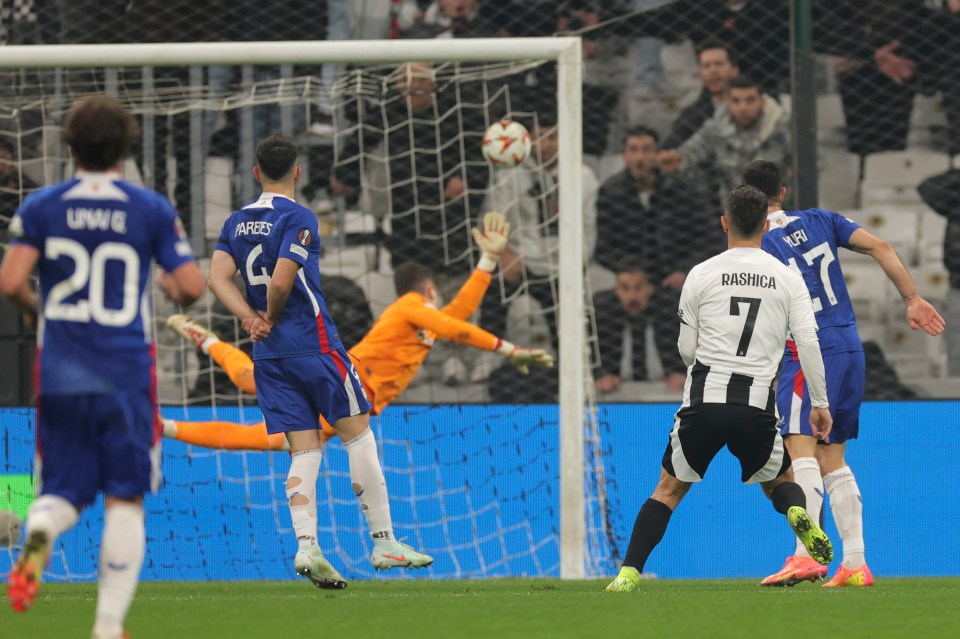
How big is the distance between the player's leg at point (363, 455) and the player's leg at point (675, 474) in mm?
934

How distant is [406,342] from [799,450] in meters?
2.57

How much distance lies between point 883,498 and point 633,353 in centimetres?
235

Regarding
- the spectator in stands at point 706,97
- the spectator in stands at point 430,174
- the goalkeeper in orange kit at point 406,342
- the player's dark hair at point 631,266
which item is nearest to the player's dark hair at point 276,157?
the goalkeeper in orange kit at point 406,342

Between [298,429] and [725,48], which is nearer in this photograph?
[298,429]

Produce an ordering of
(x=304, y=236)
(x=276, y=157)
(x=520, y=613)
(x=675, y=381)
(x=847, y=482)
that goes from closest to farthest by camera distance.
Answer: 1. (x=520, y=613)
2. (x=304, y=236)
3. (x=276, y=157)
4. (x=847, y=482)
5. (x=675, y=381)

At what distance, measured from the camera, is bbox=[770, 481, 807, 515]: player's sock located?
5.97m

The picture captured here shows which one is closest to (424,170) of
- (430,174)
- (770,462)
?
(430,174)

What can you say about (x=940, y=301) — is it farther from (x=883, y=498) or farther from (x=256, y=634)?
(x=256, y=634)

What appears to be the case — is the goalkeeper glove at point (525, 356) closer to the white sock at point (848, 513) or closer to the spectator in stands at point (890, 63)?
the white sock at point (848, 513)

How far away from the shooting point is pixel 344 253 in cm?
1030

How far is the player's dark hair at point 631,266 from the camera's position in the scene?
1043 cm

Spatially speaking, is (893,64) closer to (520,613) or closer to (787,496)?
(787,496)

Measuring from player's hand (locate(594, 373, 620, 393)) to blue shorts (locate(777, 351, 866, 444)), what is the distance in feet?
11.6

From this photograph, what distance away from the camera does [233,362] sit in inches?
337
